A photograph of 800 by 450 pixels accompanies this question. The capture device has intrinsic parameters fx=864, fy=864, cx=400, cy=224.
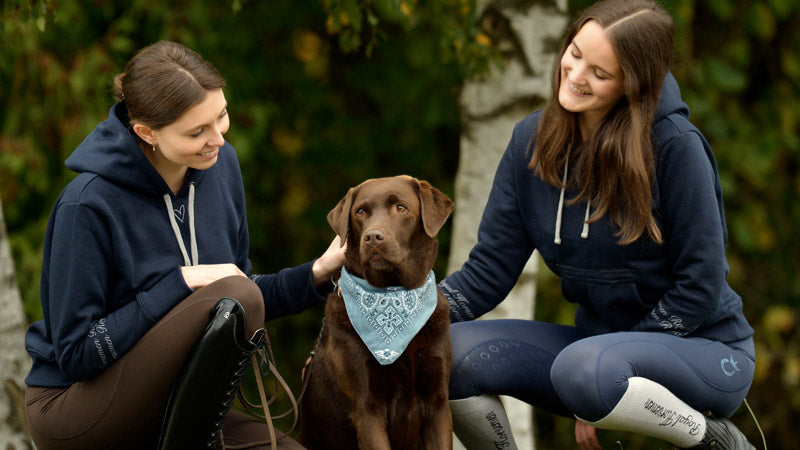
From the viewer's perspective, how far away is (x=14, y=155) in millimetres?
4262

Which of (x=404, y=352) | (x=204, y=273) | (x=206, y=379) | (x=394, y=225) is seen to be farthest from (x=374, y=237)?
(x=206, y=379)

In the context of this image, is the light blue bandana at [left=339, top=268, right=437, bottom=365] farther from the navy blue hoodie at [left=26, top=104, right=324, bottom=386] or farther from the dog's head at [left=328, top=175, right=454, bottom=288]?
the navy blue hoodie at [left=26, top=104, right=324, bottom=386]

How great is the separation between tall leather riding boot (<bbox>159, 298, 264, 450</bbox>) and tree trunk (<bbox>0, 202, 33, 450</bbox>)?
3.09 ft

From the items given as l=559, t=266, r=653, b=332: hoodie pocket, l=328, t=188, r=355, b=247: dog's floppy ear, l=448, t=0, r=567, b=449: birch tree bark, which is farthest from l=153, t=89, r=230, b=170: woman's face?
l=448, t=0, r=567, b=449: birch tree bark

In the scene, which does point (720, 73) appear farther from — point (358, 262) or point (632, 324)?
point (358, 262)

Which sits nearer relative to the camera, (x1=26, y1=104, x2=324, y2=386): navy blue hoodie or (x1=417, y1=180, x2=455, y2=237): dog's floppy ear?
(x1=26, y1=104, x2=324, y2=386): navy blue hoodie

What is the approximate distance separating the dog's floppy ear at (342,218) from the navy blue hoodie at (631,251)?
1.60 ft

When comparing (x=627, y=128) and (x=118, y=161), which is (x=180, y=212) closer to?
(x=118, y=161)

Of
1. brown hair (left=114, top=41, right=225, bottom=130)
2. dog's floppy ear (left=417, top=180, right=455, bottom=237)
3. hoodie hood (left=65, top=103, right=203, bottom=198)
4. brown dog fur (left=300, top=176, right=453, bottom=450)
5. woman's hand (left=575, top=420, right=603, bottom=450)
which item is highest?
brown hair (left=114, top=41, right=225, bottom=130)

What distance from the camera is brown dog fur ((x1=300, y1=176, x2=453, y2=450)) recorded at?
2574 mm

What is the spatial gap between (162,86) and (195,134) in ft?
0.52

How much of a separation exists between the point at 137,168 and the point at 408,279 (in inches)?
34.0

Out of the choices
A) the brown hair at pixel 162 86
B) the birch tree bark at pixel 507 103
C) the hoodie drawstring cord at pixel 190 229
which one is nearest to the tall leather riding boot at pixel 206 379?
the hoodie drawstring cord at pixel 190 229

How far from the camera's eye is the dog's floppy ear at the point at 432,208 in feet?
8.62
